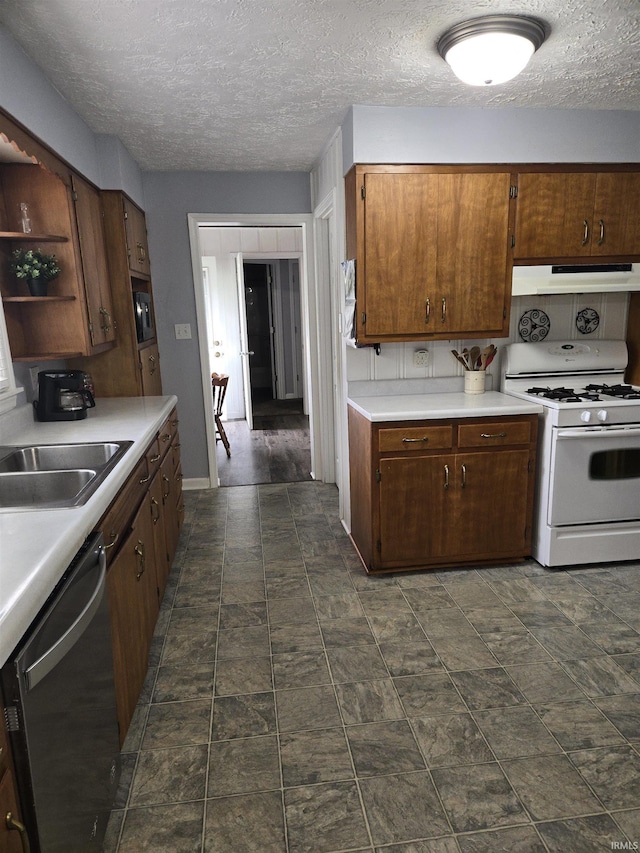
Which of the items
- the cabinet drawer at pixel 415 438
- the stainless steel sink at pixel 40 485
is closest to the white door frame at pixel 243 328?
the cabinet drawer at pixel 415 438

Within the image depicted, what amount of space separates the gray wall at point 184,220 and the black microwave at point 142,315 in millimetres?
285

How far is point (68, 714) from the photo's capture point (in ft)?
4.08

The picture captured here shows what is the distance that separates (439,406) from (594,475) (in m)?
0.88

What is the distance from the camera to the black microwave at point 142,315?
3.54 meters

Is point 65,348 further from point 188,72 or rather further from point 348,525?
point 348,525

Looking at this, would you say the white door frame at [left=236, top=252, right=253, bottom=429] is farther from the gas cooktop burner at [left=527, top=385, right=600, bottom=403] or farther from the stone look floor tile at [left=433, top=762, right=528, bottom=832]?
the stone look floor tile at [left=433, top=762, right=528, bottom=832]

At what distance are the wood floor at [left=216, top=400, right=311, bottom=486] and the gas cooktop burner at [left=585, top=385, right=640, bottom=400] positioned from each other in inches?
92.0

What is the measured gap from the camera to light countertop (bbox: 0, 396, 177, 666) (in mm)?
1069

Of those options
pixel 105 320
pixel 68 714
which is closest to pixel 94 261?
pixel 105 320

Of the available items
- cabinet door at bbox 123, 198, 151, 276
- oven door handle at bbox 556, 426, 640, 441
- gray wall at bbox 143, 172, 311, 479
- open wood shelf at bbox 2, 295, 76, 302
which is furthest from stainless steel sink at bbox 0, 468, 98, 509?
gray wall at bbox 143, 172, 311, 479

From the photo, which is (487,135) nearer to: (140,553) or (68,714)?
(140,553)

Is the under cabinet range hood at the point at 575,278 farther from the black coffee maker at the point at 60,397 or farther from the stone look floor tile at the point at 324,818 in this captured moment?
the stone look floor tile at the point at 324,818

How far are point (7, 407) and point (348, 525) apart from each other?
2055 millimetres

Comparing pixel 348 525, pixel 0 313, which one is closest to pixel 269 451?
pixel 348 525
